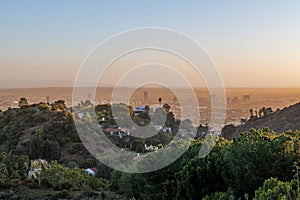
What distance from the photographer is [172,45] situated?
8.02 meters

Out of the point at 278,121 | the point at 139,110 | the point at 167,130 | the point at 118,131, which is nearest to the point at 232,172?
the point at 278,121

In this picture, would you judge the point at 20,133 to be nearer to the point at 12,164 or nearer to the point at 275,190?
the point at 12,164

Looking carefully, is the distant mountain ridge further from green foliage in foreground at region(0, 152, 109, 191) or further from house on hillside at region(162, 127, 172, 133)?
green foliage in foreground at region(0, 152, 109, 191)

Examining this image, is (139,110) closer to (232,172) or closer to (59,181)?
(59,181)

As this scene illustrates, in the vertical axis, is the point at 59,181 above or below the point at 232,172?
below

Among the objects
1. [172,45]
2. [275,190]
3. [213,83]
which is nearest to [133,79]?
[172,45]

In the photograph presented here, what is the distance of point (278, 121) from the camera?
22.1 meters

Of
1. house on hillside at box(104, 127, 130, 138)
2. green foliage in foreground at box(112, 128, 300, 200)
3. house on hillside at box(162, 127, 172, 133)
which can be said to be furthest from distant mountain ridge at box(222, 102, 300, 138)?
green foliage in foreground at box(112, 128, 300, 200)

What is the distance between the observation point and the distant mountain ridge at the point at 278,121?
19747 millimetres

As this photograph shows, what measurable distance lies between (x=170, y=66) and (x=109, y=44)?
152cm

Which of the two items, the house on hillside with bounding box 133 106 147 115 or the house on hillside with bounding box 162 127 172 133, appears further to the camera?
the house on hillside with bounding box 133 106 147 115

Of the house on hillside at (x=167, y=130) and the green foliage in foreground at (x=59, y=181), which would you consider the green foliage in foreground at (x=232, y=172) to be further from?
the house on hillside at (x=167, y=130)

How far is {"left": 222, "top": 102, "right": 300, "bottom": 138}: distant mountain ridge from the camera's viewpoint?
19.7 meters

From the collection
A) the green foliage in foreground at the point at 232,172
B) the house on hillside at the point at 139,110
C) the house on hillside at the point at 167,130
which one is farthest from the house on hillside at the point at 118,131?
the green foliage in foreground at the point at 232,172
